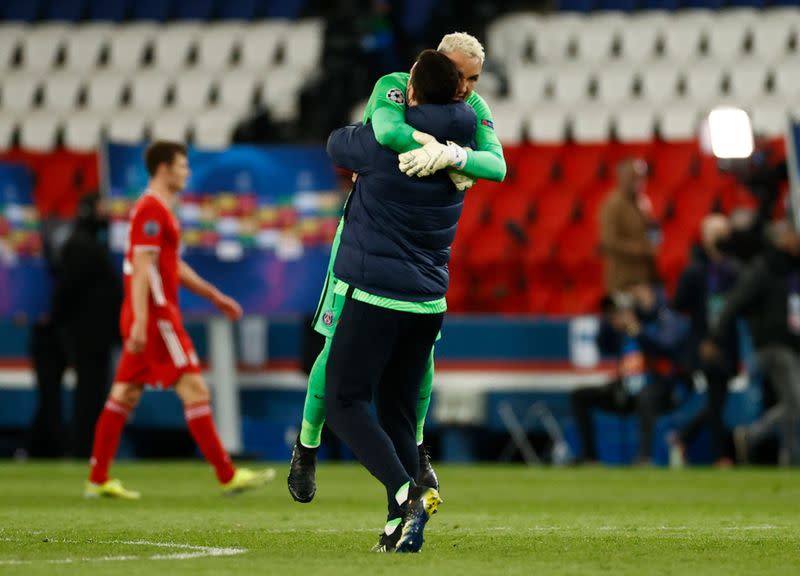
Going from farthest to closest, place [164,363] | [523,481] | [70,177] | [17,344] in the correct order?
[70,177]
[17,344]
[523,481]
[164,363]

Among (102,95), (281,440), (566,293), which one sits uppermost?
(102,95)

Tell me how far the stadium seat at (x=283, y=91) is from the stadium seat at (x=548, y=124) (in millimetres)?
2822

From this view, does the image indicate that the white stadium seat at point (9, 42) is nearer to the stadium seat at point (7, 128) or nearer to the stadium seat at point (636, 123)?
the stadium seat at point (7, 128)

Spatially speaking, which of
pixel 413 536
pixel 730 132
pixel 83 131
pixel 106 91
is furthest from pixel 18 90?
pixel 413 536

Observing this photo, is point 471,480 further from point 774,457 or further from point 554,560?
point 554,560

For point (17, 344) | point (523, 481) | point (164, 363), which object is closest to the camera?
point (164, 363)

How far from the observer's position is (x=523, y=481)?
470 inches

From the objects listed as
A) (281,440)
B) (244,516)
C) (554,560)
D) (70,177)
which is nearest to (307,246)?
(281,440)

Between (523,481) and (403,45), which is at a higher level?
(403,45)

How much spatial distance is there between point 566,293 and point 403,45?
478 cm

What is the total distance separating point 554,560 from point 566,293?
1110 centimetres

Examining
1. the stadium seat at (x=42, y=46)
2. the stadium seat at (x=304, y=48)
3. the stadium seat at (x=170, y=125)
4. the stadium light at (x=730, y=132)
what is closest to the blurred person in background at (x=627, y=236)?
the stadium light at (x=730, y=132)

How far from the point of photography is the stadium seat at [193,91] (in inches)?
810

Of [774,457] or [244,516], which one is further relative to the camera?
[774,457]
